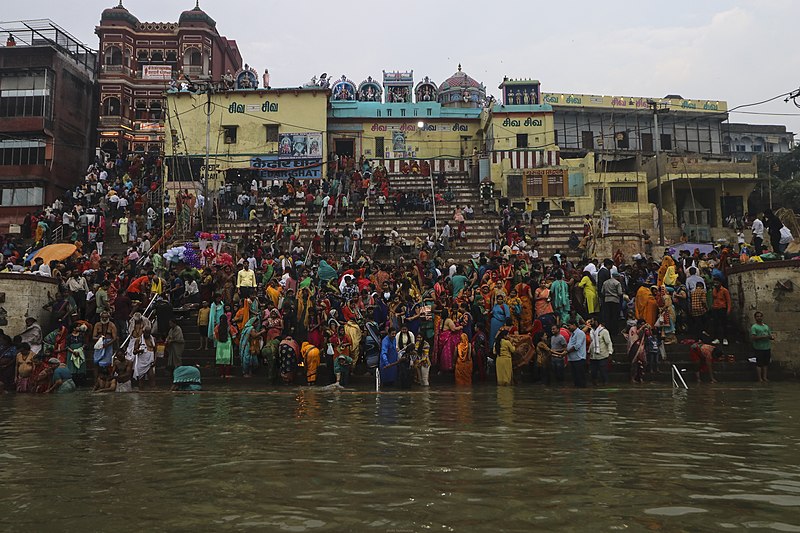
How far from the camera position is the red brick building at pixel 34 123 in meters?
35.2

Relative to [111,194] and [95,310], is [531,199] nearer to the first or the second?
[111,194]

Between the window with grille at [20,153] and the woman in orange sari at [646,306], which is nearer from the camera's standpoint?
the woman in orange sari at [646,306]

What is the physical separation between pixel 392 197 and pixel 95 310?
1634cm

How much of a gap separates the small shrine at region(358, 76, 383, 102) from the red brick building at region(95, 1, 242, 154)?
997 cm

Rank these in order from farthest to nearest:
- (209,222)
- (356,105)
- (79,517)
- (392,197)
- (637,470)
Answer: (356,105) < (392,197) < (209,222) < (637,470) < (79,517)

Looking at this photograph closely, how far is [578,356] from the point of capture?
477 inches

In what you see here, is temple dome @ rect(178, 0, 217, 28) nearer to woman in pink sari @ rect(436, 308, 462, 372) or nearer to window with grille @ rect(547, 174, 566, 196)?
window with grille @ rect(547, 174, 566, 196)

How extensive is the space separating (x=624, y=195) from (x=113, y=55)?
33.5 metres

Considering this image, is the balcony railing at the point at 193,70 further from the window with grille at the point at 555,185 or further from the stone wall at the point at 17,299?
the stone wall at the point at 17,299

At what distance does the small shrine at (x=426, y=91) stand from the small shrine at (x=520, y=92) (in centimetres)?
698

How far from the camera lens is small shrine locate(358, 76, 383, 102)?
44219mm

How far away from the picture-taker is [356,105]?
4081 centimetres

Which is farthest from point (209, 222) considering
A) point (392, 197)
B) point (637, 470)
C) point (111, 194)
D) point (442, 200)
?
point (637, 470)

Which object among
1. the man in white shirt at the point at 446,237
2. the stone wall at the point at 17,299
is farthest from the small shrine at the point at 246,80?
the stone wall at the point at 17,299
